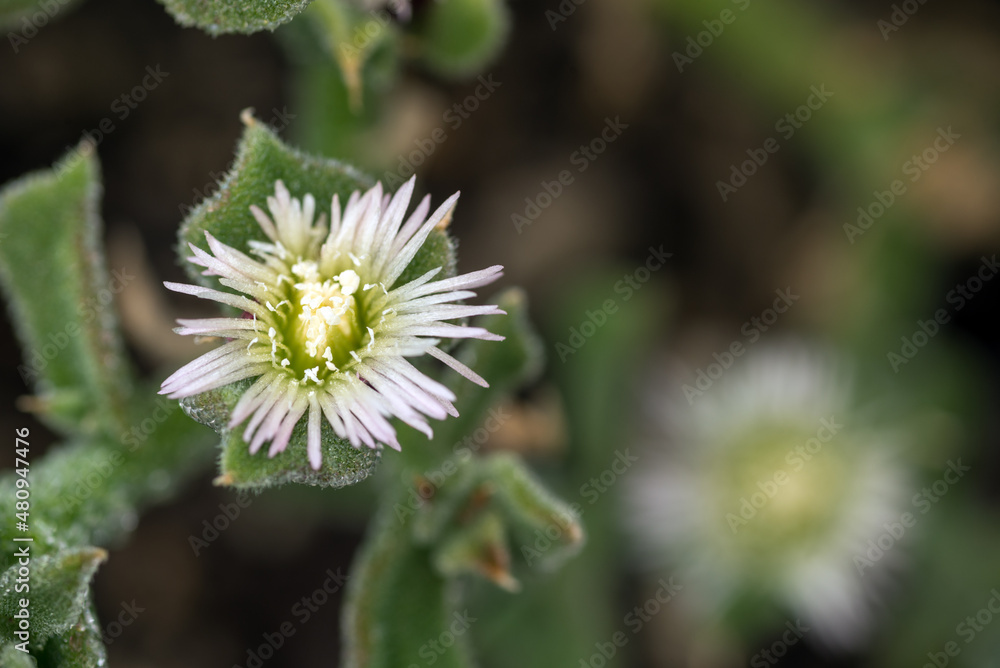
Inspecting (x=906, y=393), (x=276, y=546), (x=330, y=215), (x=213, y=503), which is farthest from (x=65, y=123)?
(x=906, y=393)

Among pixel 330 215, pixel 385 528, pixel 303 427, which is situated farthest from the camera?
pixel 385 528

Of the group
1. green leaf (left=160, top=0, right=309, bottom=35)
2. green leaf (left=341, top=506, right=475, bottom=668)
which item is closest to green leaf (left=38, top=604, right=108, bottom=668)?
green leaf (left=341, top=506, right=475, bottom=668)

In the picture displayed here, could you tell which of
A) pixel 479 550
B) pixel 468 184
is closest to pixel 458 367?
pixel 479 550

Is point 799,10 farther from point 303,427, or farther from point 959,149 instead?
point 303,427

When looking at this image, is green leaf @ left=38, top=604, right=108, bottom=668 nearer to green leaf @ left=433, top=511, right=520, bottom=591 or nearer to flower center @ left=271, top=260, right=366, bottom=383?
flower center @ left=271, top=260, right=366, bottom=383

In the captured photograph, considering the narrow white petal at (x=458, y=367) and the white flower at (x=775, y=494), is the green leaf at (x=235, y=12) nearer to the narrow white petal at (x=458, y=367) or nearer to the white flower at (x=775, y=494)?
the narrow white petal at (x=458, y=367)

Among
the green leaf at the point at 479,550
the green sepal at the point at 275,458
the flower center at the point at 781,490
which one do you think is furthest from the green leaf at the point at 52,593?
the flower center at the point at 781,490

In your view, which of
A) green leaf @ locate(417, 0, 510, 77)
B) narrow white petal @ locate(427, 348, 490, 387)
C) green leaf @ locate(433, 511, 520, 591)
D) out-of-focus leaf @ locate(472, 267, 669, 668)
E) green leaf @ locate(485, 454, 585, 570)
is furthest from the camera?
out-of-focus leaf @ locate(472, 267, 669, 668)
